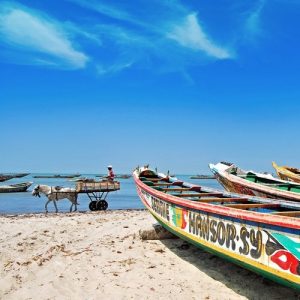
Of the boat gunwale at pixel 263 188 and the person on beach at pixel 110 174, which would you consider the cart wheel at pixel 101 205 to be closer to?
the person on beach at pixel 110 174

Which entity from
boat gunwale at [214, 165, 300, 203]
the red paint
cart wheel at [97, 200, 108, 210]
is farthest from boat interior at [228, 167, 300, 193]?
the red paint

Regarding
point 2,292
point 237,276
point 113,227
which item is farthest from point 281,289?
point 113,227

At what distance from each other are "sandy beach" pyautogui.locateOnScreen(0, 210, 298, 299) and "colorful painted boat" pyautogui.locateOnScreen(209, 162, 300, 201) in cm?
326

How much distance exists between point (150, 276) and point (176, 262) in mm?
1111

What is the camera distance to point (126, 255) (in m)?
8.36

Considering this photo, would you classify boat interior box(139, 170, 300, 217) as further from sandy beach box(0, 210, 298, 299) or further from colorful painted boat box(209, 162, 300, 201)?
colorful painted boat box(209, 162, 300, 201)

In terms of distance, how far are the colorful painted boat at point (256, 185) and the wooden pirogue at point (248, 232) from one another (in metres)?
2.32

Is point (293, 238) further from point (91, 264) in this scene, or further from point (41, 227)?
point (41, 227)

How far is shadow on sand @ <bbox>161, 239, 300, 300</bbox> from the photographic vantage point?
20.1 feet

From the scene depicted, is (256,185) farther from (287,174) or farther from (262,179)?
(287,174)

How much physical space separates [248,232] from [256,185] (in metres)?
6.76

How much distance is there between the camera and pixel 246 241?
5.34m

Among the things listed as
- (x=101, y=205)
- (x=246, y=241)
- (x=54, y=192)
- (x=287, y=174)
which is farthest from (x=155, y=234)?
(x=287, y=174)

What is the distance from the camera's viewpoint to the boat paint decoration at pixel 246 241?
4.59 m
